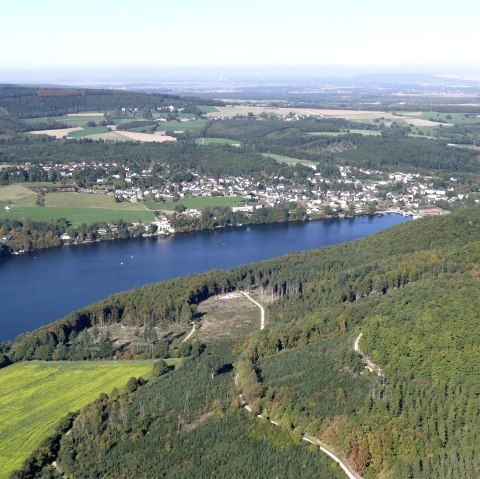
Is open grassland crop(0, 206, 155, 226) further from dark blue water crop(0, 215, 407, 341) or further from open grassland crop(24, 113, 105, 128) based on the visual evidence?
open grassland crop(24, 113, 105, 128)

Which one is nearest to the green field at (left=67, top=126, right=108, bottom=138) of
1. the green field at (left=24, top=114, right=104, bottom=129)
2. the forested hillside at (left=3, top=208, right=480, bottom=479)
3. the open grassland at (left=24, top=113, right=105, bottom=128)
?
the green field at (left=24, top=114, right=104, bottom=129)

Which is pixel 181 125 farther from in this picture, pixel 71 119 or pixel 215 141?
pixel 71 119

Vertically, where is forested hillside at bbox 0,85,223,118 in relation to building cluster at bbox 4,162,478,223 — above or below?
above

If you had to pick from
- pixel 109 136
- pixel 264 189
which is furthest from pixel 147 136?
pixel 264 189

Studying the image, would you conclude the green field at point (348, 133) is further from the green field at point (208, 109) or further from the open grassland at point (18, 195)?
the open grassland at point (18, 195)

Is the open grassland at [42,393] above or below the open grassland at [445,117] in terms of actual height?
below

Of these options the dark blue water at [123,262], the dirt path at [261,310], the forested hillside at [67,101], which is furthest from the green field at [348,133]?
the dirt path at [261,310]
